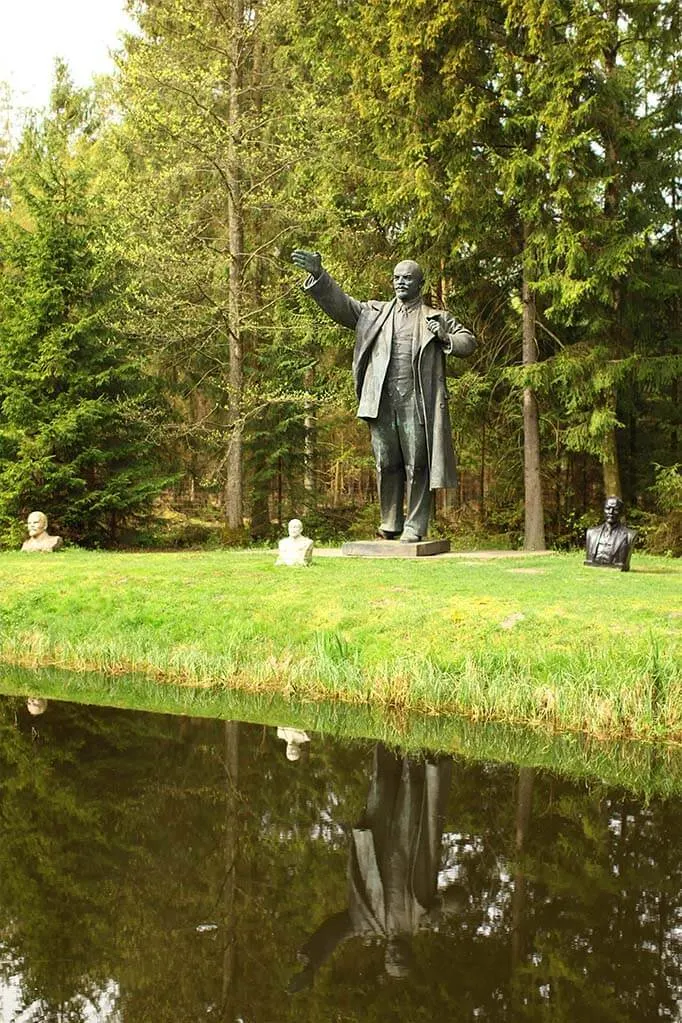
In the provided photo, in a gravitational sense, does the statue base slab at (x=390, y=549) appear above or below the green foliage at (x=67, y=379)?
below

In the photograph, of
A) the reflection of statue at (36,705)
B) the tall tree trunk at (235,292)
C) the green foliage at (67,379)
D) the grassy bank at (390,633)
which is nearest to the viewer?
the grassy bank at (390,633)

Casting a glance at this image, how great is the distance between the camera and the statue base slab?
Answer: 11.9 metres

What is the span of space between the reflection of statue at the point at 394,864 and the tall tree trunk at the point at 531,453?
35.2 ft

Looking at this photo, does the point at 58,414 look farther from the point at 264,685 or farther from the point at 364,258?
the point at 264,685

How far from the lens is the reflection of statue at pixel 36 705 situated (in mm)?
7922

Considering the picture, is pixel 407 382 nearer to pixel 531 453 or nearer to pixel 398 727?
pixel 398 727

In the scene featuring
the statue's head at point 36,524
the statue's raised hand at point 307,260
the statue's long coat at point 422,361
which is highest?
the statue's raised hand at point 307,260

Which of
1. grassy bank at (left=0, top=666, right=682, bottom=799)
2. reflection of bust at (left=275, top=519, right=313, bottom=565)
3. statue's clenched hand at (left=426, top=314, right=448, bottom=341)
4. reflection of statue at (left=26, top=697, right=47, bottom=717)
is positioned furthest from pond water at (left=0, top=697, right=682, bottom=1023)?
statue's clenched hand at (left=426, top=314, right=448, bottom=341)

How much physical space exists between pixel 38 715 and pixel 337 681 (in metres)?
2.26

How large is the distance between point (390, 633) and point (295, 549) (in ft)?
9.27

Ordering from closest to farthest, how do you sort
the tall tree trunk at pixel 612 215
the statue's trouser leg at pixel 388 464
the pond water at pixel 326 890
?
the pond water at pixel 326 890, the statue's trouser leg at pixel 388 464, the tall tree trunk at pixel 612 215

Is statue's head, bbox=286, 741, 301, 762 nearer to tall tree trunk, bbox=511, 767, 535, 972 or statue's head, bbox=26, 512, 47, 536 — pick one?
tall tree trunk, bbox=511, 767, 535, 972

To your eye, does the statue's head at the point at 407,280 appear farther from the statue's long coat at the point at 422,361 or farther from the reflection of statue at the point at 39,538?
the reflection of statue at the point at 39,538

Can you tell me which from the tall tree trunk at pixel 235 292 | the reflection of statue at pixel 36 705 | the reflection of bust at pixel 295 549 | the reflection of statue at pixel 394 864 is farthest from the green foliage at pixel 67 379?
the reflection of statue at pixel 394 864
